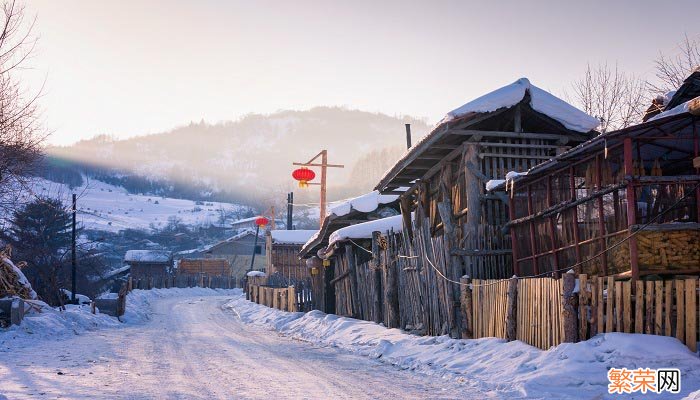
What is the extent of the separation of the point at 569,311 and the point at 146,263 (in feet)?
216

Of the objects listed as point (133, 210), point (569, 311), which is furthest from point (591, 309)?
point (133, 210)

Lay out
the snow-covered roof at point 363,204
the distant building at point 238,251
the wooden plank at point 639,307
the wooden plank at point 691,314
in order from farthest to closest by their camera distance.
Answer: the distant building at point 238,251 → the snow-covered roof at point 363,204 → the wooden plank at point 639,307 → the wooden plank at point 691,314

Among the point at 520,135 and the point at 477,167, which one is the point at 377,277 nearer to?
the point at 477,167

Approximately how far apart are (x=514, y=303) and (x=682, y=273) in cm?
262

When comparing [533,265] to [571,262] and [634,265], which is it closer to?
[571,262]

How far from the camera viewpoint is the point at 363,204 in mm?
23766

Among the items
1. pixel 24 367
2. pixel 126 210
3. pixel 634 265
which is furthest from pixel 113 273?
pixel 126 210

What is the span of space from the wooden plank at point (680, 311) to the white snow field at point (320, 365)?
173 millimetres

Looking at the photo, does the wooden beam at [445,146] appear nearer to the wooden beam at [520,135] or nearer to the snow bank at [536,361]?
the wooden beam at [520,135]

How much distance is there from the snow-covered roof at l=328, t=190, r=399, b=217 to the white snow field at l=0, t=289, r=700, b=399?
17.8 feet

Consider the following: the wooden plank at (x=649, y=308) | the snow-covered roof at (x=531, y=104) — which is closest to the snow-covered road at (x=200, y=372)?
the wooden plank at (x=649, y=308)

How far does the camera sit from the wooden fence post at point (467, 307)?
42.8ft

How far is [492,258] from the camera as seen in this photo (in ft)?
46.5

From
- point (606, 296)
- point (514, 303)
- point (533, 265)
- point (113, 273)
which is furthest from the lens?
point (113, 273)
